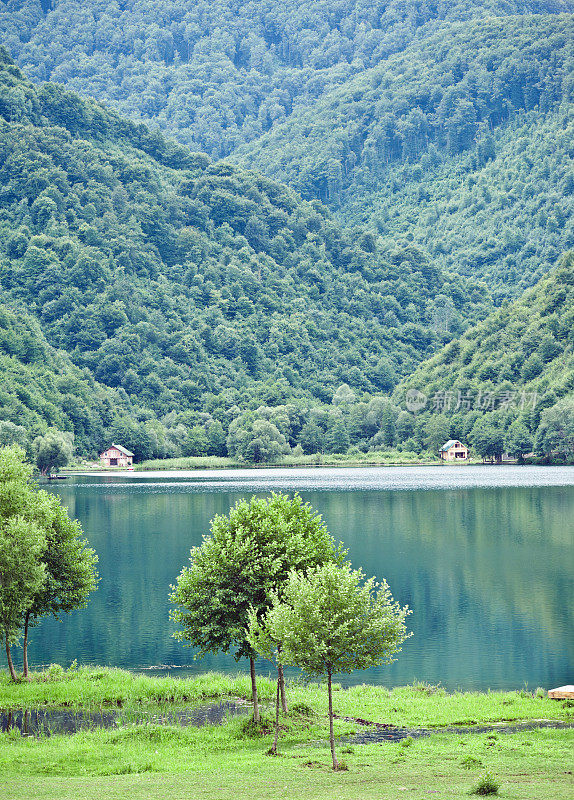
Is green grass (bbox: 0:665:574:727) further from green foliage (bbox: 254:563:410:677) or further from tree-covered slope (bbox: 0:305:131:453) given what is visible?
tree-covered slope (bbox: 0:305:131:453)

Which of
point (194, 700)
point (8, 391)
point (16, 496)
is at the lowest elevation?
point (194, 700)

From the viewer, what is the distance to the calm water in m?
37.9

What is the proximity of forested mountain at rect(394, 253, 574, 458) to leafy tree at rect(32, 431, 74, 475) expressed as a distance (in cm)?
6985

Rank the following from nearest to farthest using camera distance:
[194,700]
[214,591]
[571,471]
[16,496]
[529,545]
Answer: [214,591]
[194,700]
[16,496]
[529,545]
[571,471]

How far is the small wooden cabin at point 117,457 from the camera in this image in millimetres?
186250

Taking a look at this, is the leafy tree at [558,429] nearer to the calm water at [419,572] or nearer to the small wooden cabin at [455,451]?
the small wooden cabin at [455,451]

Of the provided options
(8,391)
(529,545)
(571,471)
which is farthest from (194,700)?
(8,391)

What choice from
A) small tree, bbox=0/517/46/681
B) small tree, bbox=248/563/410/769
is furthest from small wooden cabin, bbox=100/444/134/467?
small tree, bbox=248/563/410/769

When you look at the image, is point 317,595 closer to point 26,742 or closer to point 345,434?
point 26,742

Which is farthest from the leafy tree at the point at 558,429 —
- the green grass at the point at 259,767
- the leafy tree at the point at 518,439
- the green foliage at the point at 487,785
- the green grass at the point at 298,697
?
the green foliage at the point at 487,785

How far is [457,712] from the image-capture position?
92.5 ft

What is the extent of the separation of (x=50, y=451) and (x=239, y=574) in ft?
385

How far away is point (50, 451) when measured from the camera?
140m

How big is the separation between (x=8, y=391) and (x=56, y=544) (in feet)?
461
